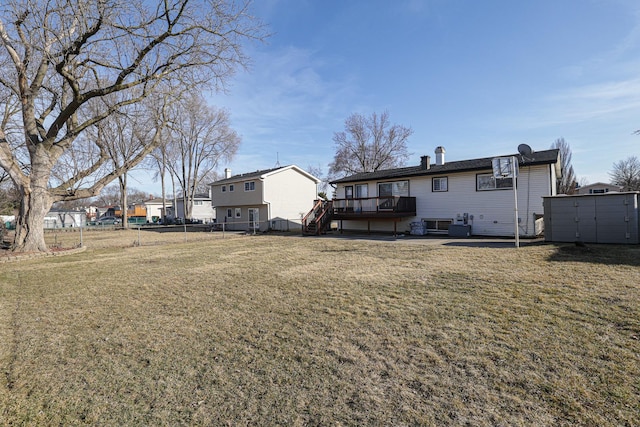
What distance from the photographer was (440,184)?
18625 mm

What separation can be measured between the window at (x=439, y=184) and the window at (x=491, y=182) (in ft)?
5.86

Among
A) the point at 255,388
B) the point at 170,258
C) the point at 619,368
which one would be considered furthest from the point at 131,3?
the point at 619,368

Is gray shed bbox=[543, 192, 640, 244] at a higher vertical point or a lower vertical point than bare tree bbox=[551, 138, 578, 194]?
lower

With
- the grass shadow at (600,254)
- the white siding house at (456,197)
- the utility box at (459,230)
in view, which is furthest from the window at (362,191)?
the grass shadow at (600,254)

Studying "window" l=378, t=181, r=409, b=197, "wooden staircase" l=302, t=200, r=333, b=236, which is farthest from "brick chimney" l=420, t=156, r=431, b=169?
"wooden staircase" l=302, t=200, r=333, b=236

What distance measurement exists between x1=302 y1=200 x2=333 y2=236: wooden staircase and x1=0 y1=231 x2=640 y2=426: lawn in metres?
13.4

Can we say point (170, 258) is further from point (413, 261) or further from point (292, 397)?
point (292, 397)

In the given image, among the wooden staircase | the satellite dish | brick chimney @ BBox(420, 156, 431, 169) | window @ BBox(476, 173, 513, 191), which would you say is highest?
brick chimney @ BBox(420, 156, 431, 169)

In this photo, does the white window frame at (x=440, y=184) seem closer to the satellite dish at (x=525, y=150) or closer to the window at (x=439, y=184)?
the window at (x=439, y=184)

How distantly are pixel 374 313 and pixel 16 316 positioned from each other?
19.1ft

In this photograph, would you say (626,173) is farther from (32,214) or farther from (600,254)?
(32,214)

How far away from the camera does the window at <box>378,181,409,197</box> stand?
66.5 feet

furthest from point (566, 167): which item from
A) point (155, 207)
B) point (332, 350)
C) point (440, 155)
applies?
point (155, 207)

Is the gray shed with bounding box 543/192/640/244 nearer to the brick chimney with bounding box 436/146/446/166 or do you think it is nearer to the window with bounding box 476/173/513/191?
the window with bounding box 476/173/513/191
